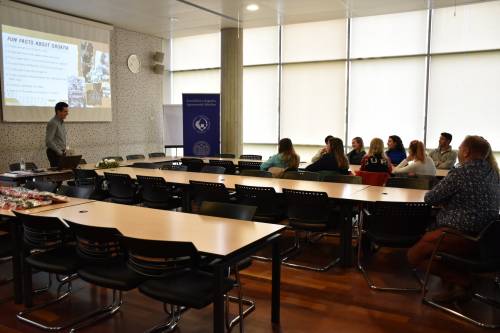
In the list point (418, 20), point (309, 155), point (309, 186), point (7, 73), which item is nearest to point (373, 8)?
point (418, 20)

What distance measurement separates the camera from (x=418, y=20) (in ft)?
27.2

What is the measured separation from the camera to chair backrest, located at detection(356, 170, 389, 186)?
5414 millimetres

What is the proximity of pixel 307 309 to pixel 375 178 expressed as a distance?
254cm

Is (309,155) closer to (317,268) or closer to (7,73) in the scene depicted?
(317,268)

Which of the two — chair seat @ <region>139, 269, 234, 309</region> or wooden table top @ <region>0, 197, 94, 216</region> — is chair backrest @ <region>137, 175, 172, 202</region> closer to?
wooden table top @ <region>0, 197, 94, 216</region>

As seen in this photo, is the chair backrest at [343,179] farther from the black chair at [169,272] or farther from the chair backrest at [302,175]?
the black chair at [169,272]

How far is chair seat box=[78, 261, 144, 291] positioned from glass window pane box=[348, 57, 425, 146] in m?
7.08

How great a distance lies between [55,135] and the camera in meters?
7.29

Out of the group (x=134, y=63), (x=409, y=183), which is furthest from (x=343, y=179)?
(x=134, y=63)

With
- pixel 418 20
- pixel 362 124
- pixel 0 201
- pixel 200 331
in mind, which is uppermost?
pixel 418 20

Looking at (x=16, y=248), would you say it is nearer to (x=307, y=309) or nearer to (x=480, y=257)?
(x=307, y=309)

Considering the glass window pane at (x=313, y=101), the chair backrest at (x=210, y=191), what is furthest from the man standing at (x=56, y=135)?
the glass window pane at (x=313, y=101)

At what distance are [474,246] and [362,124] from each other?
19.9 ft

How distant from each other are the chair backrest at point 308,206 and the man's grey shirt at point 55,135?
15.4 ft
